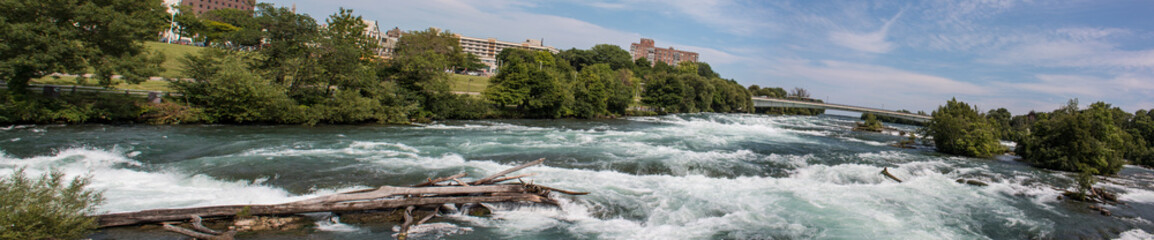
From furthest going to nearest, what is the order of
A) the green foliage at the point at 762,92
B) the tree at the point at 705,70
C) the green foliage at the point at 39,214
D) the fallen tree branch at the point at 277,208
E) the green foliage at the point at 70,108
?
the tree at the point at 705,70 → the green foliage at the point at 762,92 → the green foliage at the point at 70,108 → the fallen tree branch at the point at 277,208 → the green foliage at the point at 39,214

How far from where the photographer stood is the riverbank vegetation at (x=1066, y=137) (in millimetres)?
23031

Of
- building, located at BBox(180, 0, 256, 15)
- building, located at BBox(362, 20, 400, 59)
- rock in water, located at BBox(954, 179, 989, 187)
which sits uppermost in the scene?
building, located at BBox(180, 0, 256, 15)

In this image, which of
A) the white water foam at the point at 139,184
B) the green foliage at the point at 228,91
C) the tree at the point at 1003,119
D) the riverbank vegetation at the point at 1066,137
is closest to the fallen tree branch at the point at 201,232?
the white water foam at the point at 139,184

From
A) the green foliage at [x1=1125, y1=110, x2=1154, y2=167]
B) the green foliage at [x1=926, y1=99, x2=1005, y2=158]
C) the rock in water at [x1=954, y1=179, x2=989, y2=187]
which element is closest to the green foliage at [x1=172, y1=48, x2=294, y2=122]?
the rock in water at [x1=954, y1=179, x2=989, y2=187]

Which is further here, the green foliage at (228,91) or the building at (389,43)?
the building at (389,43)

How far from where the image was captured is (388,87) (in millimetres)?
34875

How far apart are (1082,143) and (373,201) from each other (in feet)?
100

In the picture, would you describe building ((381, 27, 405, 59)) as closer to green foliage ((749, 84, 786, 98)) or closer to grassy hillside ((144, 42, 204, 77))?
grassy hillside ((144, 42, 204, 77))

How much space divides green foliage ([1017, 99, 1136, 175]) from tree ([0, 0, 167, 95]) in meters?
44.5

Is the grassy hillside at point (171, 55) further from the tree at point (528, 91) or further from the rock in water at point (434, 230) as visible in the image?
the rock in water at point (434, 230)

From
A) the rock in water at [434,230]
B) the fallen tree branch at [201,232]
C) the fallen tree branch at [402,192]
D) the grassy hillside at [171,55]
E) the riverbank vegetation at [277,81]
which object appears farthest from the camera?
the grassy hillside at [171,55]

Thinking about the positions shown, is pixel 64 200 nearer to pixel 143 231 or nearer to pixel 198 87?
pixel 143 231

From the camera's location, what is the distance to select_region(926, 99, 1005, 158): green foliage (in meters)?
28.5

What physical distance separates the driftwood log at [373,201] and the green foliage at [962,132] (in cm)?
2849
